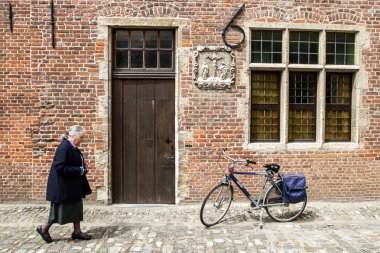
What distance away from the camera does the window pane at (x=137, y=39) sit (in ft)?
22.5

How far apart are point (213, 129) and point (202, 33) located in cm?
191

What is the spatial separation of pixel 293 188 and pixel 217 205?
4.45 feet

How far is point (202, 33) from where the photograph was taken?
265 inches

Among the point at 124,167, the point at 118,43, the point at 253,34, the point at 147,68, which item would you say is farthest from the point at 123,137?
the point at 253,34

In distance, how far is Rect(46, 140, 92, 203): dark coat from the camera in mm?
4676

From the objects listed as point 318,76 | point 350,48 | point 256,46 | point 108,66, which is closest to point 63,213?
point 108,66

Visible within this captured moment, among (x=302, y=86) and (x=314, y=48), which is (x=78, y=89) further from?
(x=314, y=48)

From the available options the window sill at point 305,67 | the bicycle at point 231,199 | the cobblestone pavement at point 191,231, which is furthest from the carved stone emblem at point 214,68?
the cobblestone pavement at point 191,231

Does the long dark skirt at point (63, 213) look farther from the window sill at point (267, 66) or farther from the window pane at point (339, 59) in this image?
the window pane at point (339, 59)

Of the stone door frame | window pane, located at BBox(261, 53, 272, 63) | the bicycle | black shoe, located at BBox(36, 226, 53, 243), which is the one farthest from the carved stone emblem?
black shoe, located at BBox(36, 226, 53, 243)

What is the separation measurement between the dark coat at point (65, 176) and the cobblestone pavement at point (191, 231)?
719 millimetres

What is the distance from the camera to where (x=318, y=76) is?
23.2ft

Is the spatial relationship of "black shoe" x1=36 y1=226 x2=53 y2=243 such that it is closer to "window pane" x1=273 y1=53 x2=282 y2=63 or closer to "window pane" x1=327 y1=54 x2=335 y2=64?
"window pane" x1=273 y1=53 x2=282 y2=63

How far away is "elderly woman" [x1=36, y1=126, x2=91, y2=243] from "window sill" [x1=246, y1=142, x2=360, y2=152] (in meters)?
3.43
